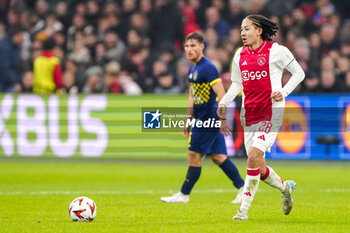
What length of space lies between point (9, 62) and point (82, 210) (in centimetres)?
1355

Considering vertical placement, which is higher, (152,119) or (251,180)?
(152,119)

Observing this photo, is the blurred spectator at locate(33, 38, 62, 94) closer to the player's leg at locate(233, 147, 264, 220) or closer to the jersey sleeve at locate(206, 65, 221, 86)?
the jersey sleeve at locate(206, 65, 221, 86)

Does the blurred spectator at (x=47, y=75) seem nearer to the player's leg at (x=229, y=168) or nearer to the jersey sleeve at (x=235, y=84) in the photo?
the player's leg at (x=229, y=168)

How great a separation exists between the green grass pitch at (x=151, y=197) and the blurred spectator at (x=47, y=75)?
8.01ft

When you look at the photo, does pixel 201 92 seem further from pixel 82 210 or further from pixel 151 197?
pixel 82 210

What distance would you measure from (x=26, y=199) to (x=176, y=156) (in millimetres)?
6523

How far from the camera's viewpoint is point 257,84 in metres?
8.47

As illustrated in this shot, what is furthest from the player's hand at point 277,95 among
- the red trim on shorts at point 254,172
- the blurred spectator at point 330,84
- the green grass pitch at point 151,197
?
the blurred spectator at point 330,84

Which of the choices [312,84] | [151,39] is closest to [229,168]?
[312,84]

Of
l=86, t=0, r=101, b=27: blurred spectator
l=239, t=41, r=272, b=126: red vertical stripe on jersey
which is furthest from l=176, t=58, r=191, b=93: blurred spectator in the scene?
l=239, t=41, r=272, b=126: red vertical stripe on jersey

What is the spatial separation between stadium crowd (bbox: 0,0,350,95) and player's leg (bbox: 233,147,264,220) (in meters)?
9.61

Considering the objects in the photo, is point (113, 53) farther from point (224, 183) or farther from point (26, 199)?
point (26, 199)

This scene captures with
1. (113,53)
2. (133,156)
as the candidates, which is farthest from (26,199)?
(113,53)

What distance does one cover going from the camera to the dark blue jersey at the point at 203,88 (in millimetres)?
10430
